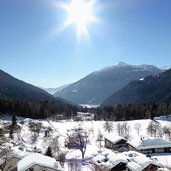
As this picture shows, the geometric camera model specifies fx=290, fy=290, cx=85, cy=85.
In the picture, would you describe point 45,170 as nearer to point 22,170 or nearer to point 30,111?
point 22,170

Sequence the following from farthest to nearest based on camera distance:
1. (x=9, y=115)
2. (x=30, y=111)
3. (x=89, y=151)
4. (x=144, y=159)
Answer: (x=30, y=111) → (x=9, y=115) → (x=89, y=151) → (x=144, y=159)

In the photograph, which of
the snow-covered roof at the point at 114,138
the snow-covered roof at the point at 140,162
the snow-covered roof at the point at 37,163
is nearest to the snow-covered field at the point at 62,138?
the snow-covered roof at the point at 114,138

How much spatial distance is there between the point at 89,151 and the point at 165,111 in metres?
108

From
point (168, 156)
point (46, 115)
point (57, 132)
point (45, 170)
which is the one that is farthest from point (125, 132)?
point (45, 170)

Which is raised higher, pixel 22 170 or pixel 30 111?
pixel 30 111

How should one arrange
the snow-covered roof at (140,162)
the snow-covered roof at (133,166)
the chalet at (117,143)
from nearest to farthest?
the snow-covered roof at (133,166) → the snow-covered roof at (140,162) → the chalet at (117,143)

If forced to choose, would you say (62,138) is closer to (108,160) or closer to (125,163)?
(108,160)

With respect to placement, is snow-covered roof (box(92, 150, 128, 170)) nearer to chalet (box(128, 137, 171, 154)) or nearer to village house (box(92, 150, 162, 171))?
village house (box(92, 150, 162, 171))

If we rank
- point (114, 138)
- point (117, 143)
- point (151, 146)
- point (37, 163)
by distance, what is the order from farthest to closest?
point (114, 138) → point (117, 143) → point (151, 146) → point (37, 163)

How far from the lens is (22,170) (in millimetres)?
53000

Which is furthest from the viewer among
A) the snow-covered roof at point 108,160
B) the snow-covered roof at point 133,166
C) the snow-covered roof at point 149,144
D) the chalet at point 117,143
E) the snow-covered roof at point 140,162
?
the chalet at point 117,143

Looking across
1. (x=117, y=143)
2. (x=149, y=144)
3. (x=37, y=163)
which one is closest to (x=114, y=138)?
(x=117, y=143)

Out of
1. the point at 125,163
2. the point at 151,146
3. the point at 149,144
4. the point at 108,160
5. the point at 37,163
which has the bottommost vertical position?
the point at 37,163

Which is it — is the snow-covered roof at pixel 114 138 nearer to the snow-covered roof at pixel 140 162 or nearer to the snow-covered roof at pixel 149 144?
the snow-covered roof at pixel 149 144
